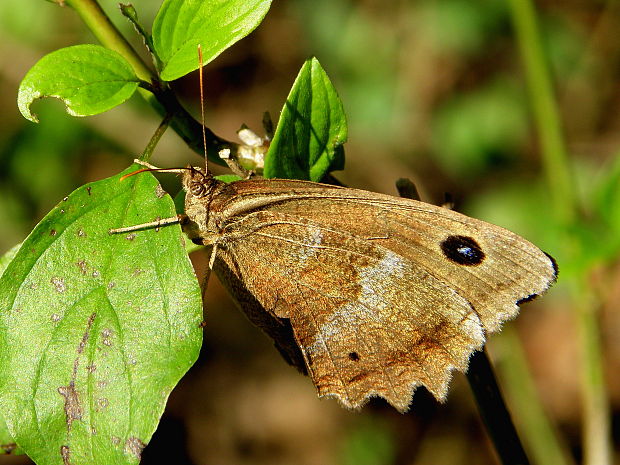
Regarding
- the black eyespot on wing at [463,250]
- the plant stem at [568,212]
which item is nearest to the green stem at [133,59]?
the black eyespot on wing at [463,250]

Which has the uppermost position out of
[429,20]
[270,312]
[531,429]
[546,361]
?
[429,20]

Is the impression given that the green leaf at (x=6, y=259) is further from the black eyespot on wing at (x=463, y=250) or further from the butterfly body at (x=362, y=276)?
the black eyespot on wing at (x=463, y=250)

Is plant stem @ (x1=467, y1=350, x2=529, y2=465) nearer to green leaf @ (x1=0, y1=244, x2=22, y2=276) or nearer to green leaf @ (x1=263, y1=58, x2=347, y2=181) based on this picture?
green leaf @ (x1=263, y1=58, x2=347, y2=181)

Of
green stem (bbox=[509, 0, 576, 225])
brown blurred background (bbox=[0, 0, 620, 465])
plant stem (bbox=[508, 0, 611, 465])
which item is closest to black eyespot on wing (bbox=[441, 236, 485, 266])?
plant stem (bbox=[508, 0, 611, 465])

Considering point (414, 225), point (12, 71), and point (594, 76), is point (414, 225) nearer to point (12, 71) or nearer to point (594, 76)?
point (12, 71)

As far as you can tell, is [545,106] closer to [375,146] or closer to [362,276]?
[362,276]

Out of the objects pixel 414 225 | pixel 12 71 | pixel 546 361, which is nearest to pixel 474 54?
pixel 546 361
